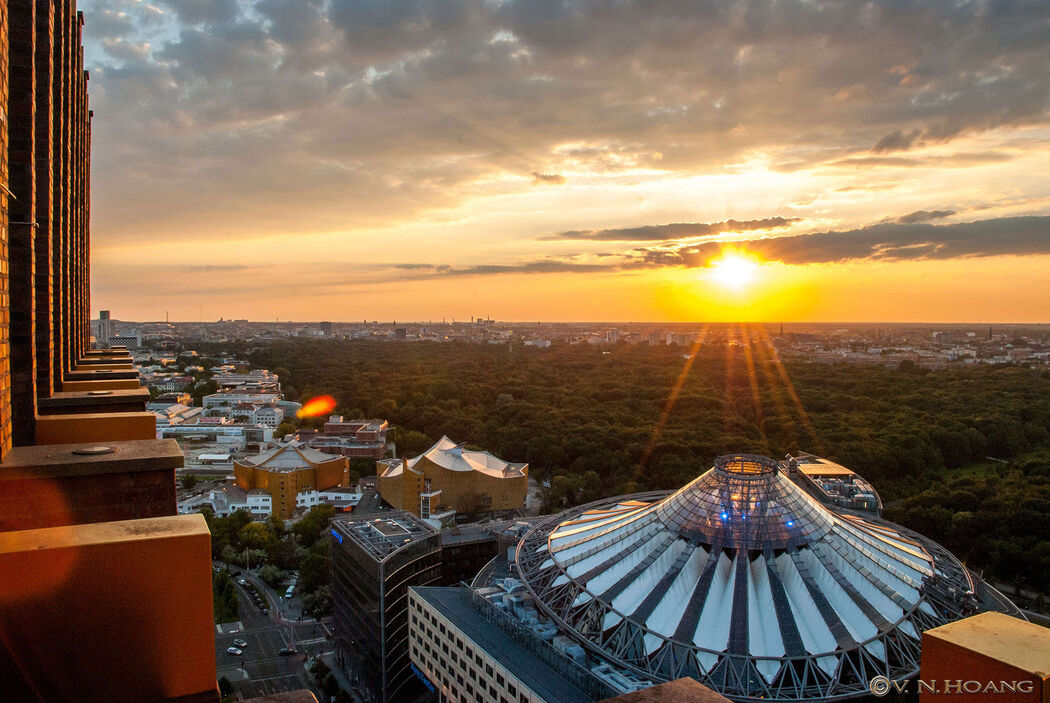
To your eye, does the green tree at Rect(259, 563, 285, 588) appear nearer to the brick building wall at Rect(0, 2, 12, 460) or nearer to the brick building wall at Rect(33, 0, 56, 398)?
the brick building wall at Rect(33, 0, 56, 398)

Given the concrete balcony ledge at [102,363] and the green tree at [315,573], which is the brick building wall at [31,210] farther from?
the green tree at [315,573]

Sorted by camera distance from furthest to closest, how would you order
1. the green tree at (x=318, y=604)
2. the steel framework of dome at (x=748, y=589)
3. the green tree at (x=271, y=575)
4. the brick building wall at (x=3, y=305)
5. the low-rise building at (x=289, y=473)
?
the low-rise building at (x=289, y=473) → the green tree at (x=271, y=575) → the green tree at (x=318, y=604) → the steel framework of dome at (x=748, y=589) → the brick building wall at (x=3, y=305)

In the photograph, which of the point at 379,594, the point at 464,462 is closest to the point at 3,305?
the point at 379,594

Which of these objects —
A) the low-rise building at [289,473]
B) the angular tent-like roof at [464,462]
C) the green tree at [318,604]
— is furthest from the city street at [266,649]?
the angular tent-like roof at [464,462]

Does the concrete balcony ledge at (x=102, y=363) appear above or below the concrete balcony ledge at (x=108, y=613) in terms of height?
above

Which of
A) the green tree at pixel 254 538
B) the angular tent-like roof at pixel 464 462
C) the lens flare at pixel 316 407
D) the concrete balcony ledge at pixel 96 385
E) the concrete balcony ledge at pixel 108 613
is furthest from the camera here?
the lens flare at pixel 316 407

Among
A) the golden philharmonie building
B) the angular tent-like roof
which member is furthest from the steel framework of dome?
the angular tent-like roof

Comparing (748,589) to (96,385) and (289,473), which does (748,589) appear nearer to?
(96,385)
